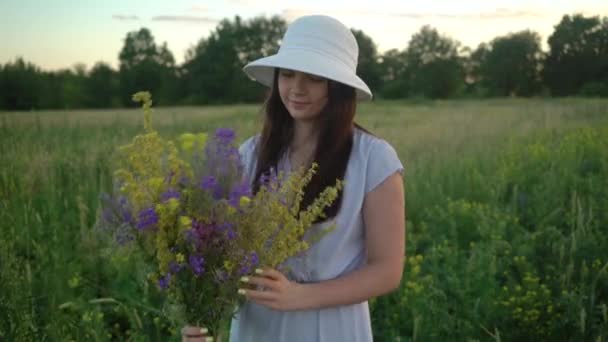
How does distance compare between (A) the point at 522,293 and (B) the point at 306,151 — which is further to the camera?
(A) the point at 522,293

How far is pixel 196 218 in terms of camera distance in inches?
48.9

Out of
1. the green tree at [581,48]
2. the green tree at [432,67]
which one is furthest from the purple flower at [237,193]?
the green tree at [432,67]

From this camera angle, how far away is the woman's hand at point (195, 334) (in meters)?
1.33

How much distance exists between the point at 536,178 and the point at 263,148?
15.2ft

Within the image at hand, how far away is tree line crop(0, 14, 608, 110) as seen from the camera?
42.3ft

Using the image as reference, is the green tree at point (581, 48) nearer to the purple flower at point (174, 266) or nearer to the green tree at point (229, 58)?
the green tree at point (229, 58)

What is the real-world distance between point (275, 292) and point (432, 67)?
125ft

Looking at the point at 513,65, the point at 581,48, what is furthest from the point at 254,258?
the point at 513,65

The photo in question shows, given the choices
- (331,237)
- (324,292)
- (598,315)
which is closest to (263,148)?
(331,237)

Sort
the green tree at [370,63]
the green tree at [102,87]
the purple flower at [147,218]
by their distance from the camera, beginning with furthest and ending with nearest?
1. the green tree at [370,63]
2. the green tree at [102,87]
3. the purple flower at [147,218]

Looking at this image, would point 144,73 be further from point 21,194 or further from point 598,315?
point 598,315

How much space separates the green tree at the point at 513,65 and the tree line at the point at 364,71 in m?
0.04

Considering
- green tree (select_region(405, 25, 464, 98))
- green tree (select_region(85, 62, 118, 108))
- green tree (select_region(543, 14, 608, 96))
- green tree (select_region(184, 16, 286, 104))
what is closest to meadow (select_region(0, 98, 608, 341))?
green tree (select_region(543, 14, 608, 96))

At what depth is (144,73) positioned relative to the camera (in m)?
19.0
